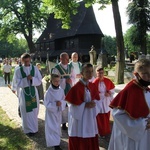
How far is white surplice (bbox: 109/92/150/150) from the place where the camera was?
3.37m

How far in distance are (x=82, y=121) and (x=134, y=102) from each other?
1652 millimetres

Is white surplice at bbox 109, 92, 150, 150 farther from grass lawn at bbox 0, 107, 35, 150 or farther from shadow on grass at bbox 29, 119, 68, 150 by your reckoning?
grass lawn at bbox 0, 107, 35, 150

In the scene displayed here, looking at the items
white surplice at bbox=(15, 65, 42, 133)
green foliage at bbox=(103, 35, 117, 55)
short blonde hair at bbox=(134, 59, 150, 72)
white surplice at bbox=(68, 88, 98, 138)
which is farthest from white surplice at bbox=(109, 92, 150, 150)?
green foliage at bbox=(103, 35, 117, 55)

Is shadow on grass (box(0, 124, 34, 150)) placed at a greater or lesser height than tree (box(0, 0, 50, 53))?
lesser

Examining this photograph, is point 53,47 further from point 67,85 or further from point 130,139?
point 130,139

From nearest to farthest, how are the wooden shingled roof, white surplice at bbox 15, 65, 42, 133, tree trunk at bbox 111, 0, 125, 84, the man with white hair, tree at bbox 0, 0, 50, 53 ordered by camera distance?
white surplice at bbox 15, 65, 42, 133
the man with white hair
tree trunk at bbox 111, 0, 125, 84
the wooden shingled roof
tree at bbox 0, 0, 50, 53

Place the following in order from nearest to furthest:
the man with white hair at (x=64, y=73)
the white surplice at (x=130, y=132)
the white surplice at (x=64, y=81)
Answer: the white surplice at (x=130, y=132)
the white surplice at (x=64, y=81)
the man with white hair at (x=64, y=73)

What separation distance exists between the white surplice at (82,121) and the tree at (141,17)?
146 feet

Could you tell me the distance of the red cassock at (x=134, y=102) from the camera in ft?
11.2

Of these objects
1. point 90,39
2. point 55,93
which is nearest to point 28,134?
point 55,93

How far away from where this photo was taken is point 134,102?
135 inches

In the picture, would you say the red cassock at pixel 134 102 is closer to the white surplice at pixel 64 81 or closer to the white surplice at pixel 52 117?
the white surplice at pixel 52 117

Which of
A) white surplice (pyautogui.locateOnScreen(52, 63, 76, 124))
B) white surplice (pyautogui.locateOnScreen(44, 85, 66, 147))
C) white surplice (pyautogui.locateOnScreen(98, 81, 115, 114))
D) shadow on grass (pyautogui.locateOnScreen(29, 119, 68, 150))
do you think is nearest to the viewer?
white surplice (pyautogui.locateOnScreen(44, 85, 66, 147))

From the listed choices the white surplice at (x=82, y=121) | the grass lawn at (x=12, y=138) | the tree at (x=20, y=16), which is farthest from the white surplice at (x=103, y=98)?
the tree at (x=20, y=16)
